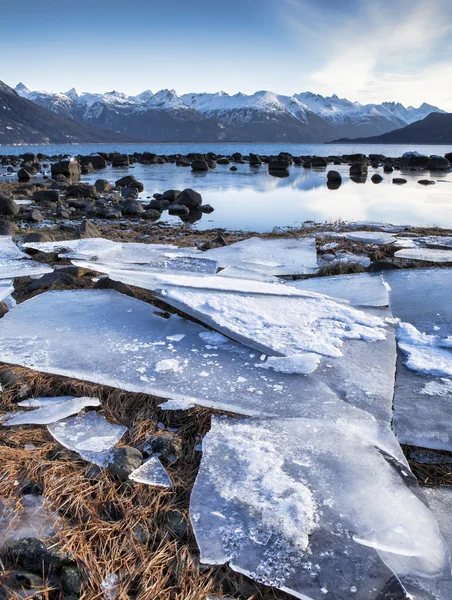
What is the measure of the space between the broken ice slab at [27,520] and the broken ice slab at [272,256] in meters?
2.77

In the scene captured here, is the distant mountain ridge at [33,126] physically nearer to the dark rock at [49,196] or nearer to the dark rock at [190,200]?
the dark rock at [49,196]

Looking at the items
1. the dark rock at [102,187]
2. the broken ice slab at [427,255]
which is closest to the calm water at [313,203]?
the dark rock at [102,187]

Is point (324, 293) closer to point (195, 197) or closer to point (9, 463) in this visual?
point (9, 463)

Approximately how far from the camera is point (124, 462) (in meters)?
1.47

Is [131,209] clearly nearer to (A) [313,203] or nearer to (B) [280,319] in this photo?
(A) [313,203]

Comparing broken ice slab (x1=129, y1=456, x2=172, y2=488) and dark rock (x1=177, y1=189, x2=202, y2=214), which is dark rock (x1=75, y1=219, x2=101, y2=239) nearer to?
dark rock (x1=177, y1=189, x2=202, y2=214)

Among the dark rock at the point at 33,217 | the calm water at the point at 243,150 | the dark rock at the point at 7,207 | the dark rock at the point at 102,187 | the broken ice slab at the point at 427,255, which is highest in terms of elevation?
the calm water at the point at 243,150

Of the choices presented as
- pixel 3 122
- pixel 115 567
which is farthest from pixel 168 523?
pixel 3 122

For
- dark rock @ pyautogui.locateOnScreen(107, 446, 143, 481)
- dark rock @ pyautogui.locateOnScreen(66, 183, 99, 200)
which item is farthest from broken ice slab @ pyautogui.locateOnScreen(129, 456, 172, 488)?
dark rock @ pyautogui.locateOnScreen(66, 183, 99, 200)

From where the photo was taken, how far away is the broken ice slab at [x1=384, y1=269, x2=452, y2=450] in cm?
170

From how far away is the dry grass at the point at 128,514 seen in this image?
112 centimetres

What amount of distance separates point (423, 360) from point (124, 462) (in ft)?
5.38

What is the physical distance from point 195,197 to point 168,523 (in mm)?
8618

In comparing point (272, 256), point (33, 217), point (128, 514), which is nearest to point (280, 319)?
point (128, 514)
